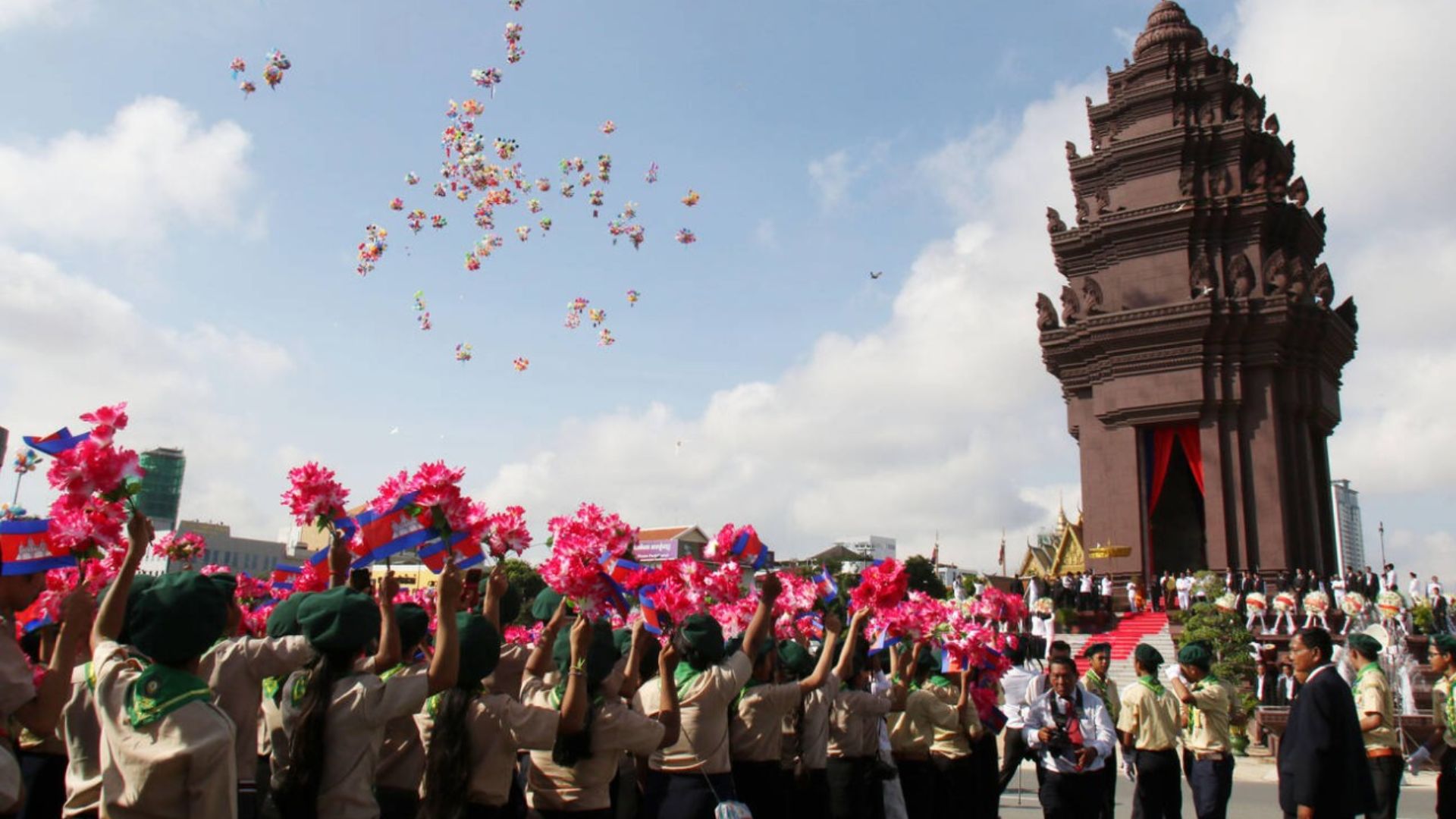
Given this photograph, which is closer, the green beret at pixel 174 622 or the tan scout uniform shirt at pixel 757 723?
the green beret at pixel 174 622

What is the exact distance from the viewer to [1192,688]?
8203 millimetres

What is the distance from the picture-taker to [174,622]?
3162mm

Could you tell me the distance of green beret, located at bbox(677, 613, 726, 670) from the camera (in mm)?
A: 5293

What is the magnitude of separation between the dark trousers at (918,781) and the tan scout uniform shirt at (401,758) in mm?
4688

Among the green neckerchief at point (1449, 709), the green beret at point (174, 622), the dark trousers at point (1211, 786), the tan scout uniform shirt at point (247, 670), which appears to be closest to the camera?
the green beret at point (174, 622)

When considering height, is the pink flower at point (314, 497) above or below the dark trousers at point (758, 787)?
above

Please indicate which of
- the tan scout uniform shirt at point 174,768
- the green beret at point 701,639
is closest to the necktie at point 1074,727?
the green beret at point 701,639

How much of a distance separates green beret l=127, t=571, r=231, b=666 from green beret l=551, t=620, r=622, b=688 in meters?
1.60

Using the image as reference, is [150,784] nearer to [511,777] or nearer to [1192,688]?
[511,777]

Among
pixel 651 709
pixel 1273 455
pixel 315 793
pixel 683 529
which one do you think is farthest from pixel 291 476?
pixel 683 529

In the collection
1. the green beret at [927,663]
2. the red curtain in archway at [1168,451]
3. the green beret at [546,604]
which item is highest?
the red curtain in archway at [1168,451]

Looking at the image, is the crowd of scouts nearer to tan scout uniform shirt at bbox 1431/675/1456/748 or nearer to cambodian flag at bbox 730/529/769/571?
tan scout uniform shirt at bbox 1431/675/1456/748

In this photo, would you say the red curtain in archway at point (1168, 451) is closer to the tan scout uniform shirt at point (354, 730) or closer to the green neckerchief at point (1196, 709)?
the green neckerchief at point (1196, 709)

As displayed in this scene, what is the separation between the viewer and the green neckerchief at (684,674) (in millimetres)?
5420
